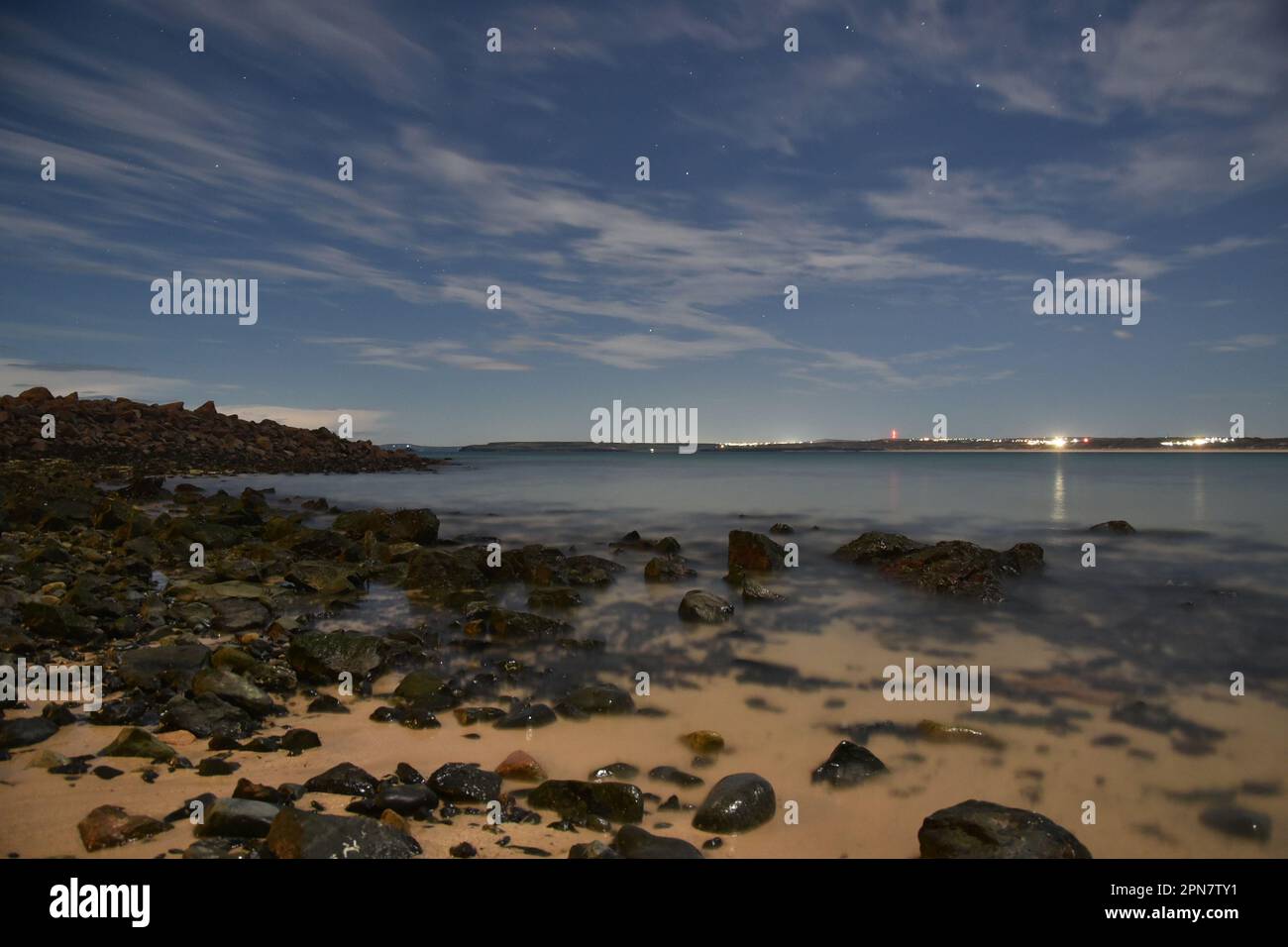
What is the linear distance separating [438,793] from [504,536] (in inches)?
661

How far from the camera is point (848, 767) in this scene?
5.55 meters

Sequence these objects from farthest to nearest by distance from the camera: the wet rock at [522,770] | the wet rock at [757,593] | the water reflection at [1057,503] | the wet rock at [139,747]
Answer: the water reflection at [1057,503], the wet rock at [757,593], the wet rock at [522,770], the wet rock at [139,747]

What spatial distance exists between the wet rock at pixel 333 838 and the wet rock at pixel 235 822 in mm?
101

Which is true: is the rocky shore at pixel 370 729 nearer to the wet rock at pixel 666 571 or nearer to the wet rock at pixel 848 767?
the wet rock at pixel 848 767

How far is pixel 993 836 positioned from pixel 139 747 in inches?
241

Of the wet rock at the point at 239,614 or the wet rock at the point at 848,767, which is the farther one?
the wet rock at the point at 239,614

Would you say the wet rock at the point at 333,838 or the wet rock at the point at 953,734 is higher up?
the wet rock at the point at 333,838

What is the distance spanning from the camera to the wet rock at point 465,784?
477 cm

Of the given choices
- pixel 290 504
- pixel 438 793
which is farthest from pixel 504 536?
pixel 438 793

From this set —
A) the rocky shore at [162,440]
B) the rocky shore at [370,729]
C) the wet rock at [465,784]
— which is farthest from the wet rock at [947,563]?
the rocky shore at [162,440]

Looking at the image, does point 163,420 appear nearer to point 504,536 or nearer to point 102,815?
point 504,536

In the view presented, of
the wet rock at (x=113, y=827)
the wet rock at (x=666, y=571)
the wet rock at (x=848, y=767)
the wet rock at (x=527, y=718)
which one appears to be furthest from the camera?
the wet rock at (x=666, y=571)

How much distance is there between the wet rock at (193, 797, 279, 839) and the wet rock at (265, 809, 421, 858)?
0.33 ft

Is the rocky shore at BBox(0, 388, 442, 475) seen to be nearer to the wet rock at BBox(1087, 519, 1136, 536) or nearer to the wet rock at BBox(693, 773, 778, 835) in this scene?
the wet rock at BBox(693, 773, 778, 835)
